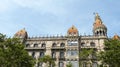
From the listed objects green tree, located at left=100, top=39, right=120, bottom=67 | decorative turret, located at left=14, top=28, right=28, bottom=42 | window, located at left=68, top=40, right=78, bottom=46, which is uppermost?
decorative turret, located at left=14, top=28, right=28, bottom=42

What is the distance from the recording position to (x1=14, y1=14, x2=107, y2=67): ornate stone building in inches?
2960

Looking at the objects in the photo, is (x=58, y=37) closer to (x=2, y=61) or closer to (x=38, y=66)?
(x=38, y=66)

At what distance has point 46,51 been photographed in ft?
254

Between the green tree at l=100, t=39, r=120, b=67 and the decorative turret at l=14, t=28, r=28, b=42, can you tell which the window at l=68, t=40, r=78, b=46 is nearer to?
the decorative turret at l=14, t=28, r=28, b=42

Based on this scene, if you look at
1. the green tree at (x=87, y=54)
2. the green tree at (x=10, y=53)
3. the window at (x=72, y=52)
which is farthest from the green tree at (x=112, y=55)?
the window at (x=72, y=52)

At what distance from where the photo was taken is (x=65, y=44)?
77.7 metres

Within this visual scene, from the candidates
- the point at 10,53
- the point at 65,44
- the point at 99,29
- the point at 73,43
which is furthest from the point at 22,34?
the point at 10,53

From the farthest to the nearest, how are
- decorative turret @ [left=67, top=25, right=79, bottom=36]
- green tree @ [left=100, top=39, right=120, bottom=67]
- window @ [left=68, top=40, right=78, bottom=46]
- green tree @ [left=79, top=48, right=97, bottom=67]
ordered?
decorative turret @ [left=67, top=25, right=79, bottom=36] < window @ [left=68, top=40, right=78, bottom=46] < green tree @ [left=79, top=48, right=97, bottom=67] < green tree @ [left=100, top=39, right=120, bottom=67]

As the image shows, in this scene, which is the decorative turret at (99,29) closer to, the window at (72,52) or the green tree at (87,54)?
the window at (72,52)

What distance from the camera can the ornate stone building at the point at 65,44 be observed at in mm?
75188

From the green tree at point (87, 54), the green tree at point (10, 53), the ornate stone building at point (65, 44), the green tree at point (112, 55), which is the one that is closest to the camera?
the green tree at point (10, 53)

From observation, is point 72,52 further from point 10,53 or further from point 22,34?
point 10,53

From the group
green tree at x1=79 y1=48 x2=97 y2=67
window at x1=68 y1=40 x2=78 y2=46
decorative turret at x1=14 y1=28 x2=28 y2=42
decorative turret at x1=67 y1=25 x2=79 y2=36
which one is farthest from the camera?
decorative turret at x1=14 y1=28 x2=28 y2=42

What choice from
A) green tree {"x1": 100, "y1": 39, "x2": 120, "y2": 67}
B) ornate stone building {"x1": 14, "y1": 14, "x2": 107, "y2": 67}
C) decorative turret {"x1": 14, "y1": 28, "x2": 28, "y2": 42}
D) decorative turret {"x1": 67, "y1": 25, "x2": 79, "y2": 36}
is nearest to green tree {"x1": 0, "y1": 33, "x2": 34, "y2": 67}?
green tree {"x1": 100, "y1": 39, "x2": 120, "y2": 67}
